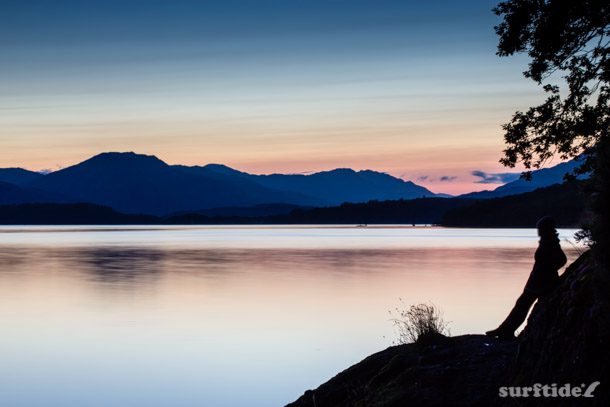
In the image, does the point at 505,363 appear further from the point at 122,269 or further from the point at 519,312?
the point at 122,269

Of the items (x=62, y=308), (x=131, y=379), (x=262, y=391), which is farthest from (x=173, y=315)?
(x=262, y=391)

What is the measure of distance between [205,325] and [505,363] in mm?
20441

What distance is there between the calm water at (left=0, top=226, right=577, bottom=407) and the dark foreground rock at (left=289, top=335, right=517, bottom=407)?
147 inches

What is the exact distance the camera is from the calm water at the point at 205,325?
781 inches

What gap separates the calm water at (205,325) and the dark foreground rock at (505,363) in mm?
4712

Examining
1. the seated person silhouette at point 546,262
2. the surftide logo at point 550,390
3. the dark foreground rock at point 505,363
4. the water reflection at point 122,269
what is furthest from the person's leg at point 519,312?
the water reflection at point 122,269

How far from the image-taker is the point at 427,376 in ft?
40.7

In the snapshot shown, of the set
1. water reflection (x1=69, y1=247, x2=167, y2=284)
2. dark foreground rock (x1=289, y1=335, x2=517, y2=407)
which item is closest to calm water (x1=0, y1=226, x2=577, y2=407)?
water reflection (x1=69, y1=247, x2=167, y2=284)

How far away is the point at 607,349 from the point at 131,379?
15.4 meters

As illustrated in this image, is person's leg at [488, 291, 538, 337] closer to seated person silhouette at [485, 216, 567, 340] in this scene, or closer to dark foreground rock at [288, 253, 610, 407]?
seated person silhouette at [485, 216, 567, 340]

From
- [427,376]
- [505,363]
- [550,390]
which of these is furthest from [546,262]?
[550,390]

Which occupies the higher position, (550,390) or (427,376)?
(550,390)

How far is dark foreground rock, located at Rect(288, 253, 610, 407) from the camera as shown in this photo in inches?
330

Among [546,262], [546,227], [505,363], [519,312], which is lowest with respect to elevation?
[505,363]
